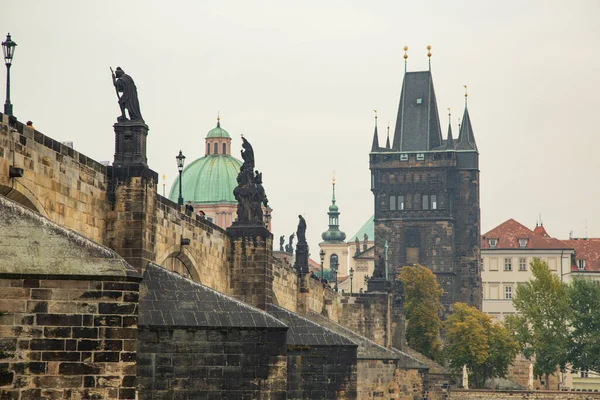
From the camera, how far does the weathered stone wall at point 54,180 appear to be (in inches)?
1067

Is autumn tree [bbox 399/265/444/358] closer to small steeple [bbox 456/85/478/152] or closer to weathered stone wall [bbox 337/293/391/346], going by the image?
weathered stone wall [bbox 337/293/391/346]

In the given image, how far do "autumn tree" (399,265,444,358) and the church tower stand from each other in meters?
32.5

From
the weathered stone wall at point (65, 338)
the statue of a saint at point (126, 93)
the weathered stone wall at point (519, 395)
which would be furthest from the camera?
the weathered stone wall at point (519, 395)

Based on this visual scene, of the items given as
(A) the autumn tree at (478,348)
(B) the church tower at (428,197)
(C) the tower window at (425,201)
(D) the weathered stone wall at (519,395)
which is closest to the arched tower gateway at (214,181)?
(B) the church tower at (428,197)

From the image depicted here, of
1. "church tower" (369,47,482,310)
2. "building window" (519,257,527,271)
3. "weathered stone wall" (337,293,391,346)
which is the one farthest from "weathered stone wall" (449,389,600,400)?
"building window" (519,257,527,271)

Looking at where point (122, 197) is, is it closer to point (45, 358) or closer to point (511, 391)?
point (45, 358)

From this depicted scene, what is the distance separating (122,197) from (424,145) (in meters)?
121

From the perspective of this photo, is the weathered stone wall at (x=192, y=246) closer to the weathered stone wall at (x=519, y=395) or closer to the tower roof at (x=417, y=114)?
the weathered stone wall at (x=519, y=395)

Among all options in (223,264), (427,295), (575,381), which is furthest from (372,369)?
(575,381)

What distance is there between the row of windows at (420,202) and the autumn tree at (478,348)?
130 feet

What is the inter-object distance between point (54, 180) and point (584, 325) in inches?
3645

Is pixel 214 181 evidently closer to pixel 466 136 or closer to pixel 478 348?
pixel 466 136

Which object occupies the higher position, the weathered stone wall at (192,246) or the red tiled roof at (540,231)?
the red tiled roof at (540,231)

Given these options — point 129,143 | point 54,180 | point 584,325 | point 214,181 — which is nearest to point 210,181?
point 214,181
